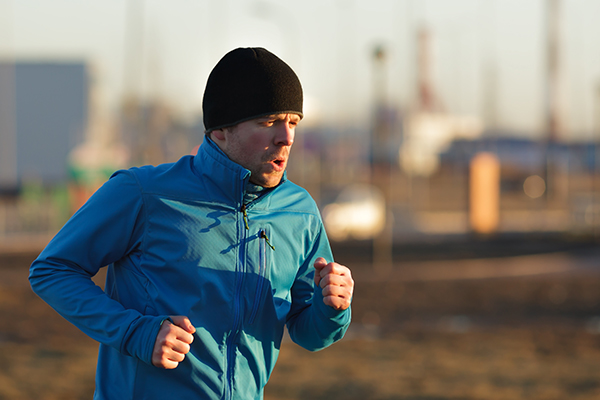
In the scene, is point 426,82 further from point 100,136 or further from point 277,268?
point 277,268

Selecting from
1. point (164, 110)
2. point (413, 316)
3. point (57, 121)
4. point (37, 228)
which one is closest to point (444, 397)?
point (413, 316)

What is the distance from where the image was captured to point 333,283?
218 centimetres

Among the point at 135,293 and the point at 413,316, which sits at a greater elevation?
the point at 135,293

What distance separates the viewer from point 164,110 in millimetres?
65188

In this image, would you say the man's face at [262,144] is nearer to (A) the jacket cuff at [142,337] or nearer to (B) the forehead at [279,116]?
(B) the forehead at [279,116]

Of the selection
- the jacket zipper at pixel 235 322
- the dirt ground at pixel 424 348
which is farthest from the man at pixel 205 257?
the dirt ground at pixel 424 348

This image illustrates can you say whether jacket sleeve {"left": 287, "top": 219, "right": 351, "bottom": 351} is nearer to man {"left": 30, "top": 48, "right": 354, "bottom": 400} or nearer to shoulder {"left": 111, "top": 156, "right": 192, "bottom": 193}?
man {"left": 30, "top": 48, "right": 354, "bottom": 400}

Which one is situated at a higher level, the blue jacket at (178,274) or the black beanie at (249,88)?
the black beanie at (249,88)

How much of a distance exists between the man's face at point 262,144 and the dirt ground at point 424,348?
15.8 ft

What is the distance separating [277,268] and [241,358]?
0.28 meters

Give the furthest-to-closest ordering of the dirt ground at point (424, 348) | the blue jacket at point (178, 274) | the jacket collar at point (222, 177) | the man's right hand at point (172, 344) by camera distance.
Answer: the dirt ground at point (424, 348)
the jacket collar at point (222, 177)
the blue jacket at point (178, 274)
the man's right hand at point (172, 344)

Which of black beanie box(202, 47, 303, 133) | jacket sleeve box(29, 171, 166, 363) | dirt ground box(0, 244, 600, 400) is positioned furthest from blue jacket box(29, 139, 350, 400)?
dirt ground box(0, 244, 600, 400)

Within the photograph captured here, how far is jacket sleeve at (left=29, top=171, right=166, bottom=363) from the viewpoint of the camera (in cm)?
202

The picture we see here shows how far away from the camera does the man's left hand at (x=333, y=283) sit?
7.14 ft
